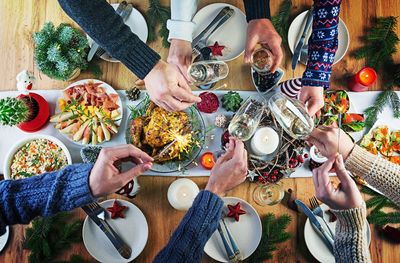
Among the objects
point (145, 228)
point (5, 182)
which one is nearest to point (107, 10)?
point (5, 182)

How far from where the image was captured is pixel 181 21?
4.18 ft

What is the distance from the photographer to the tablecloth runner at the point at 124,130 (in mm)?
1361

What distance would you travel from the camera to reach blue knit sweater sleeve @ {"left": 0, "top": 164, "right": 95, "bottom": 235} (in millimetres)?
1074

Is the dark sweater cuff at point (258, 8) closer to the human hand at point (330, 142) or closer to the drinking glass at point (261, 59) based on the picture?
the drinking glass at point (261, 59)

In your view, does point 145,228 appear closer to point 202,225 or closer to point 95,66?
point 202,225

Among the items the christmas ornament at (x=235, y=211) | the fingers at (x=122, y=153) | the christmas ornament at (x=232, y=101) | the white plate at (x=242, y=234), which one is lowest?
the white plate at (x=242, y=234)

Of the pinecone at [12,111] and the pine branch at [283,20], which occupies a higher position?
the pine branch at [283,20]

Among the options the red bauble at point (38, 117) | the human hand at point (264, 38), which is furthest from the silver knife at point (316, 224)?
the red bauble at point (38, 117)

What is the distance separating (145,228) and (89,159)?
31 centimetres

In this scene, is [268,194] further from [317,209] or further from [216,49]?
[216,49]

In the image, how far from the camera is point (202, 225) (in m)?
1.07

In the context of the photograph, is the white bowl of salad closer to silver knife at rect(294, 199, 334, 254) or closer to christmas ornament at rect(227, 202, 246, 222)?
christmas ornament at rect(227, 202, 246, 222)

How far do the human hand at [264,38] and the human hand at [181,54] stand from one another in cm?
21

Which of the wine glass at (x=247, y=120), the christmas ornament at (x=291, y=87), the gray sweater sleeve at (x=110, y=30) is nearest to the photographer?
the gray sweater sleeve at (x=110, y=30)
